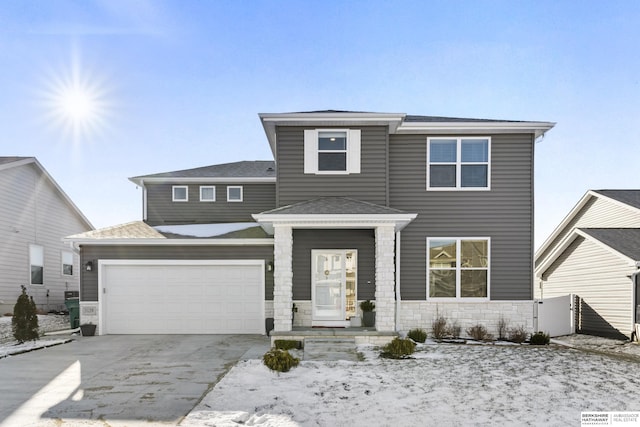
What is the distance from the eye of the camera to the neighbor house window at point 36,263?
15.2 m

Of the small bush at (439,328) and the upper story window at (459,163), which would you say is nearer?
the small bush at (439,328)

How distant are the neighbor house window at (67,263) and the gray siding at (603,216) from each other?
67.9 ft

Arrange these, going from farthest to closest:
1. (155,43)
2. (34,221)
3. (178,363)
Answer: (34,221) → (155,43) → (178,363)

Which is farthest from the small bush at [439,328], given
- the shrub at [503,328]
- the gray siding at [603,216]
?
the gray siding at [603,216]

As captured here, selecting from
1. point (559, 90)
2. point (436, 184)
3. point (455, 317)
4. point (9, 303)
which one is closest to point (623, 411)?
point (455, 317)

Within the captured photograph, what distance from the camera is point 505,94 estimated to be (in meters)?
12.5

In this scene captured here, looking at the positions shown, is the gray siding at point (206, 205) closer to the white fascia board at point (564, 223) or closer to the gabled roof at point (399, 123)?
the gabled roof at point (399, 123)

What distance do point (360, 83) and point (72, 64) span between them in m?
8.76

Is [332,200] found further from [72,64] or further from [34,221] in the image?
[34,221]

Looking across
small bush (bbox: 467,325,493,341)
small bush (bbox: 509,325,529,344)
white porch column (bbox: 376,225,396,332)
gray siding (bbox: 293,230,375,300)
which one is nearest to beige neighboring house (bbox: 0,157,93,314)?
gray siding (bbox: 293,230,375,300)

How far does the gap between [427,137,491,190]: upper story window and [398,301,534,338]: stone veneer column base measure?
3.17 m

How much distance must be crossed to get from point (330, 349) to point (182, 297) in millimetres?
5230

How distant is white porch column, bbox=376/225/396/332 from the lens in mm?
9359

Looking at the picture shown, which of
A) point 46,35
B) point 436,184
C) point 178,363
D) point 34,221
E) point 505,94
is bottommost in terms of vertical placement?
point 178,363
